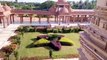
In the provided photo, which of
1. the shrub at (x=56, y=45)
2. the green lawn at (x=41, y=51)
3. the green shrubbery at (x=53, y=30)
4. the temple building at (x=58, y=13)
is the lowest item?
the green lawn at (x=41, y=51)

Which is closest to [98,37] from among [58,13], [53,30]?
[53,30]

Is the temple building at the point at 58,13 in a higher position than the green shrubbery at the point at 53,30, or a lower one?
higher

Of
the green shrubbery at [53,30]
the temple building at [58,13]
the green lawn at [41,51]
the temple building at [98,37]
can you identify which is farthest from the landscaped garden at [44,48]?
the temple building at [58,13]

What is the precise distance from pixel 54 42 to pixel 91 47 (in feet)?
35.6

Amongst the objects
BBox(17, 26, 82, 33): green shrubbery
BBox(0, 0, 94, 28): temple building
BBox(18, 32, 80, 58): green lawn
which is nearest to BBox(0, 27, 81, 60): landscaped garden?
BBox(18, 32, 80, 58): green lawn

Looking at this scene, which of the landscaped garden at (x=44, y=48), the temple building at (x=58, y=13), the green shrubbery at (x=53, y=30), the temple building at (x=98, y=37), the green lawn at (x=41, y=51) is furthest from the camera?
the temple building at (x=58, y=13)

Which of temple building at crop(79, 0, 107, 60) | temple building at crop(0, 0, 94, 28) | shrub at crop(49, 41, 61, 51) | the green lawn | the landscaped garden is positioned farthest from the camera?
temple building at crop(0, 0, 94, 28)

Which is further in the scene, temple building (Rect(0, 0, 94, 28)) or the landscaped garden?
temple building (Rect(0, 0, 94, 28))

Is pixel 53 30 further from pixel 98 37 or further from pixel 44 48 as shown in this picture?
pixel 98 37

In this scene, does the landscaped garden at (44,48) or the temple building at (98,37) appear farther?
the landscaped garden at (44,48)

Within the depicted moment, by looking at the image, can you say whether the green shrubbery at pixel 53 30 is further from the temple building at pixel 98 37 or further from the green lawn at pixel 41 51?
the temple building at pixel 98 37

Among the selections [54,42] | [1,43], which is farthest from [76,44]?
[1,43]

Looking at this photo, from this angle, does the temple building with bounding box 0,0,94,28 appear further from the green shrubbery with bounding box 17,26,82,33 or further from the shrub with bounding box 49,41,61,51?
the shrub with bounding box 49,41,61,51

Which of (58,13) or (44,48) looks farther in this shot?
(58,13)
